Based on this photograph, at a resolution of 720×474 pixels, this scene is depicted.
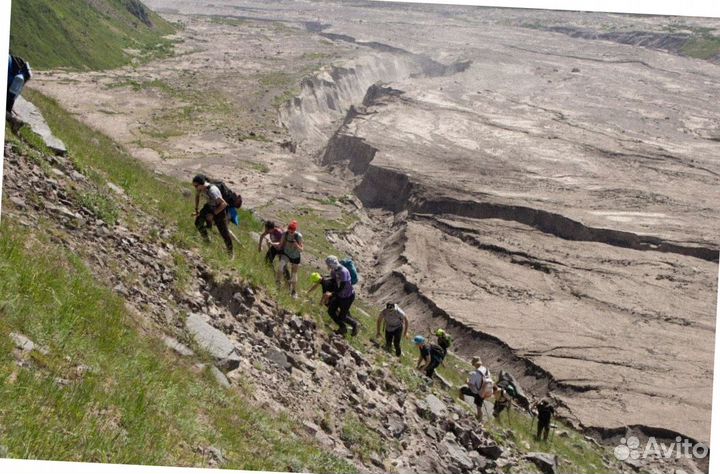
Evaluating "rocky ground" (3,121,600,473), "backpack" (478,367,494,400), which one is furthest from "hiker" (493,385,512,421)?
"rocky ground" (3,121,600,473)

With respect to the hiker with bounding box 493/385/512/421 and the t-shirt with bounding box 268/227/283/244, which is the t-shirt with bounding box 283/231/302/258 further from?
the hiker with bounding box 493/385/512/421

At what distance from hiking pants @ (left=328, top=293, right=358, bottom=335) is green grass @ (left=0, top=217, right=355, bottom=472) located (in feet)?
15.9

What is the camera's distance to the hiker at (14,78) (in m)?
12.5

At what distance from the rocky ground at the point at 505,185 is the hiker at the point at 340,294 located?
1383 cm

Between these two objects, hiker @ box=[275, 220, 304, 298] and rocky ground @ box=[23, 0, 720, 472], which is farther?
rocky ground @ box=[23, 0, 720, 472]

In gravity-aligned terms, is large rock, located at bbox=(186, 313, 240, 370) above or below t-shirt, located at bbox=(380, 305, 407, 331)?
above

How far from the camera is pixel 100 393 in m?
6.76

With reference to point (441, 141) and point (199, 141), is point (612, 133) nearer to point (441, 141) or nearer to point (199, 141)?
point (441, 141)

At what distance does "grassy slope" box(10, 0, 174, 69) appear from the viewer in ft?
186

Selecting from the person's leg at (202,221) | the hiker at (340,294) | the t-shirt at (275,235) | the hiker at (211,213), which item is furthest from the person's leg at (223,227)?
the hiker at (340,294)

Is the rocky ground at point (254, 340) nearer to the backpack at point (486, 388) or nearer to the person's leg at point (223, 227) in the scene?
the person's leg at point (223, 227)

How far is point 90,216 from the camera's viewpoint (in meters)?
11.8

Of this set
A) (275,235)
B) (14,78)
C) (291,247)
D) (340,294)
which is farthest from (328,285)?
(14,78)

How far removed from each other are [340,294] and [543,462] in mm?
6383
